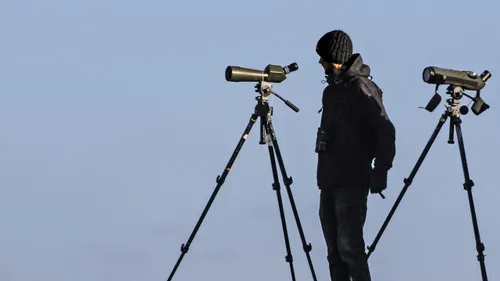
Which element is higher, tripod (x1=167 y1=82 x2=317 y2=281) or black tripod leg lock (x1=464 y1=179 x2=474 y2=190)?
tripod (x1=167 y1=82 x2=317 y2=281)

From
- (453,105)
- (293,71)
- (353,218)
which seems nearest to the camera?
(353,218)

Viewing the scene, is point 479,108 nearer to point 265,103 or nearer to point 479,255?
point 479,255

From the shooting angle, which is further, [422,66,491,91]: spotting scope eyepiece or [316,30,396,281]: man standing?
[422,66,491,91]: spotting scope eyepiece

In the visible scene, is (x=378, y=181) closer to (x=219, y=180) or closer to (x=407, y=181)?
(x=407, y=181)

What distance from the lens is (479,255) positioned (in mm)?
11727

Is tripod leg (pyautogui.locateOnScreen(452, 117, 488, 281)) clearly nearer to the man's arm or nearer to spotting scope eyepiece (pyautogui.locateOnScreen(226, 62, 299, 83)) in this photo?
the man's arm

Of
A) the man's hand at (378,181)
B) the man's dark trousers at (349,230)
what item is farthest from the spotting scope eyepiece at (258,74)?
the man's hand at (378,181)

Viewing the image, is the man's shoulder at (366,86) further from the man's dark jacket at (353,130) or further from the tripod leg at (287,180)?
the tripod leg at (287,180)

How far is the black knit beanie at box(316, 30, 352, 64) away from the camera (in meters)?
10.7

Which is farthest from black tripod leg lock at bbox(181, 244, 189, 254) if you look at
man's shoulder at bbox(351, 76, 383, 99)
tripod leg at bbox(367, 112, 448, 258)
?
man's shoulder at bbox(351, 76, 383, 99)

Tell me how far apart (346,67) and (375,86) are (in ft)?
1.16

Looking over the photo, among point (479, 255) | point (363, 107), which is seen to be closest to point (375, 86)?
point (363, 107)

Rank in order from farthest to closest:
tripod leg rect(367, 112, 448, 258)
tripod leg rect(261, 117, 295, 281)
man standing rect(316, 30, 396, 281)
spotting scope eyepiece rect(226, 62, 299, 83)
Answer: tripod leg rect(261, 117, 295, 281) → spotting scope eyepiece rect(226, 62, 299, 83) → tripod leg rect(367, 112, 448, 258) → man standing rect(316, 30, 396, 281)

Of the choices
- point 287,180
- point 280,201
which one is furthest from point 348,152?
point 280,201
